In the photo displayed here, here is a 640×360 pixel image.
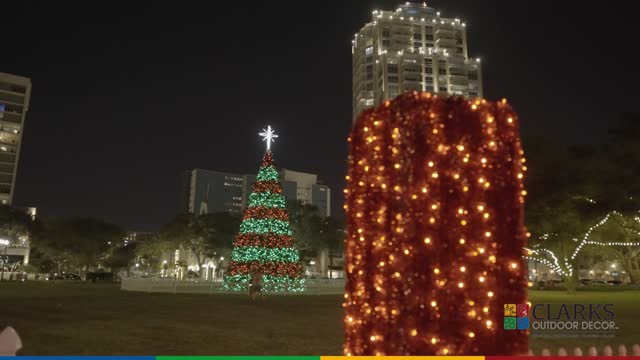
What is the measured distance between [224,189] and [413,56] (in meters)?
69.1

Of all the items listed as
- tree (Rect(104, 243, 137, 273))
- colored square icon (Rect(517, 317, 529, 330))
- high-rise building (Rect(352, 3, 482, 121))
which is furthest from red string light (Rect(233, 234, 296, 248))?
high-rise building (Rect(352, 3, 482, 121))

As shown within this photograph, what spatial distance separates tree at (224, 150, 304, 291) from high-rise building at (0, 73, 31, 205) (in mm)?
78592

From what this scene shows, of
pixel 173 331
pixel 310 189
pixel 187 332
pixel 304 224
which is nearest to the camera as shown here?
pixel 187 332

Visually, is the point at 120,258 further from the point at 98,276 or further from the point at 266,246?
the point at 266,246

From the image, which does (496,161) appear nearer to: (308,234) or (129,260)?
(308,234)

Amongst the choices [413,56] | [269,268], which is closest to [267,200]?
[269,268]

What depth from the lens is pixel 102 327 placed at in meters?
13.3

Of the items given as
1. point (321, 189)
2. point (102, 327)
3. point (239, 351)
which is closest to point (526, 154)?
point (239, 351)

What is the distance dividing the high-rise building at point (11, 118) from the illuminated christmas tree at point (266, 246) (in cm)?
7856

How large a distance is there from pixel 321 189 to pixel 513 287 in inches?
6092

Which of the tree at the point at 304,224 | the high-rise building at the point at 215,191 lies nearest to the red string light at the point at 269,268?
the tree at the point at 304,224

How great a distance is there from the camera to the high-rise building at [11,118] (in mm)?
93125

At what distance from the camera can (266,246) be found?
99.6 ft

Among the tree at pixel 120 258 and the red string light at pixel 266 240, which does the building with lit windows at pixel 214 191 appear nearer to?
the tree at pixel 120 258
